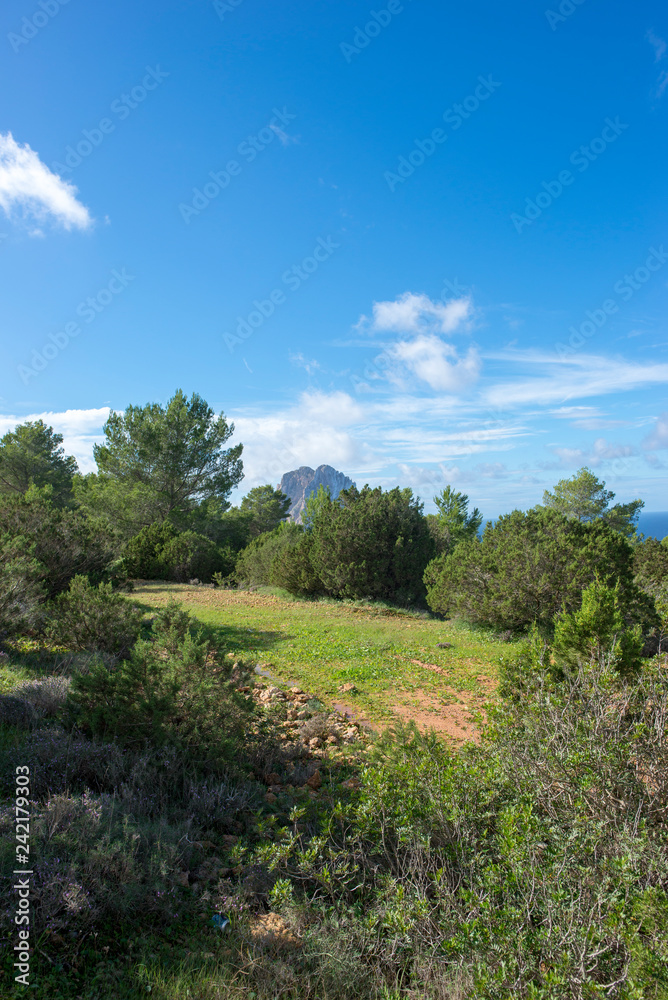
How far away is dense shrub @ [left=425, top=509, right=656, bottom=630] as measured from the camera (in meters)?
10.2

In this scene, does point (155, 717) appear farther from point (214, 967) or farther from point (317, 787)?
point (214, 967)

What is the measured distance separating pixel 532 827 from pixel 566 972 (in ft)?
2.27

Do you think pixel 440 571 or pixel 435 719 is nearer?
pixel 435 719

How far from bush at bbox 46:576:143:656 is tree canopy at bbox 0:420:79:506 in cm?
2478

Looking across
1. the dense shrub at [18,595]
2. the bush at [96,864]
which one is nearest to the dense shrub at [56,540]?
the dense shrub at [18,595]

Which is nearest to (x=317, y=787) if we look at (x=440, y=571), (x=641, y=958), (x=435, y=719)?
(x=435, y=719)

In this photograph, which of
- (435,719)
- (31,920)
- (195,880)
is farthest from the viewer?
(435,719)

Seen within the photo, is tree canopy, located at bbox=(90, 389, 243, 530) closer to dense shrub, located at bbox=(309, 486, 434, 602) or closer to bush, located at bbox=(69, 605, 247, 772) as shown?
dense shrub, located at bbox=(309, 486, 434, 602)

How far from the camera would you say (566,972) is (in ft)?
6.35

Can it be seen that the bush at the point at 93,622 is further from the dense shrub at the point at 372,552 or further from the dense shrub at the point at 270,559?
the dense shrub at the point at 270,559

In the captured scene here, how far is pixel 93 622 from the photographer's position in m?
7.25

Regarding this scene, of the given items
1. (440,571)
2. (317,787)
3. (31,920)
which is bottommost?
(317,787)

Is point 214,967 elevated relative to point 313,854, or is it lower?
lower

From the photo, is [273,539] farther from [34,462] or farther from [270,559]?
[34,462]
